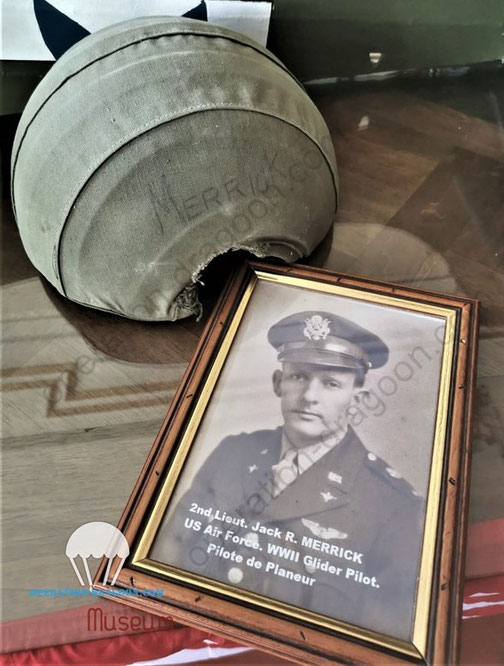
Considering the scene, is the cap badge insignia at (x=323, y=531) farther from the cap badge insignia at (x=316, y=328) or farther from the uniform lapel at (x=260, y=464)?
the cap badge insignia at (x=316, y=328)

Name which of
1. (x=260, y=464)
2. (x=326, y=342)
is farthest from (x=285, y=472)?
(x=326, y=342)

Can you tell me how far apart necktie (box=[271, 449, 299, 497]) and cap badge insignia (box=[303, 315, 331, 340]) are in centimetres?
15

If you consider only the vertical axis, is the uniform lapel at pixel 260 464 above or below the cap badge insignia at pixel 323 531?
above

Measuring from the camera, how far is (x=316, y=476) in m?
0.59

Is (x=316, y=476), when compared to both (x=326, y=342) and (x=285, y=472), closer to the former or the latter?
(x=285, y=472)

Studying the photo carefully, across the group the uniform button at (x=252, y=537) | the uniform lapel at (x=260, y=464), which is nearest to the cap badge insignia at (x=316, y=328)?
Answer: the uniform lapel at (x=260, y=464)

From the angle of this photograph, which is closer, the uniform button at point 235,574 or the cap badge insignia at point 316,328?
the uniform button at point 235,574

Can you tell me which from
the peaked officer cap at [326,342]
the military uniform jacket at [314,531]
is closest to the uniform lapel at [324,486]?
the military uniform jacket at [314,531]

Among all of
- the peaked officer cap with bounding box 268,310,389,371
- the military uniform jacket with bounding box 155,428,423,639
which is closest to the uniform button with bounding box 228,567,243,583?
the military uniform jacket with bounding box 155,428,423,639

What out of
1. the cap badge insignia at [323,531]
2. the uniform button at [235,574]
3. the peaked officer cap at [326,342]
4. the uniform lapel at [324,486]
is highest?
the peaked officer cap at [326,342]

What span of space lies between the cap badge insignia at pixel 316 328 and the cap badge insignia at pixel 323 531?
225 mm

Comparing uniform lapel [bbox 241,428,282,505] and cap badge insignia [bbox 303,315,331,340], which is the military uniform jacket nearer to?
uniform lapel [bbox 241,428,282,505]

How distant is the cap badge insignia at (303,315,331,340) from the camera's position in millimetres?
689

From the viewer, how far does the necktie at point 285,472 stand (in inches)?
22.9
